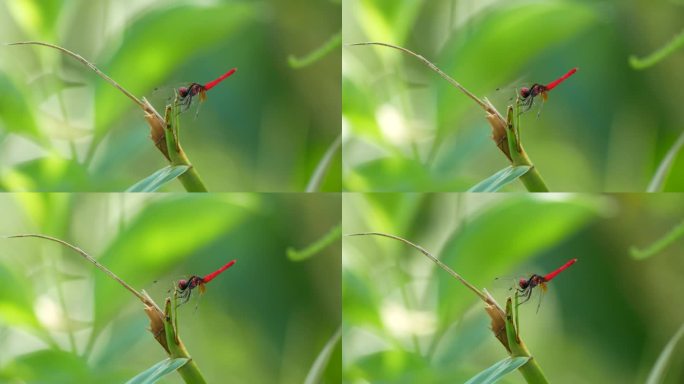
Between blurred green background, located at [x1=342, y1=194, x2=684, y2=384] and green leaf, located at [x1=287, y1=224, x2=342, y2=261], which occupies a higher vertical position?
green leaf, located at [x1=287, y1=224, x2=342, y2=261]

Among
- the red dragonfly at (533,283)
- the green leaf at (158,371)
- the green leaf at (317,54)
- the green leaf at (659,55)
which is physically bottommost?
the red dragonfly at (533,283)

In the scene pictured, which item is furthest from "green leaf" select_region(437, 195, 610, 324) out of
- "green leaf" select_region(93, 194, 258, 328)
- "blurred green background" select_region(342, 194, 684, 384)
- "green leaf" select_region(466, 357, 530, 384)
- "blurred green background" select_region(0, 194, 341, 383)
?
"green leaf" select_region(93, 194, 258, 328)

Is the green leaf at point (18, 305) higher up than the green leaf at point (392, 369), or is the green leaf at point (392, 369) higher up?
the green leaf at point (18, 305)

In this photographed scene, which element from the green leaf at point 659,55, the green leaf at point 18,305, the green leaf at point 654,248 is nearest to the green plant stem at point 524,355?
the green leaf at point 654,248

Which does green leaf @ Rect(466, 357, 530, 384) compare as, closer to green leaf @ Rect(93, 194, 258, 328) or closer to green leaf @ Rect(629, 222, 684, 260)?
green leaf @ Rect(629, 222, 684, 260)

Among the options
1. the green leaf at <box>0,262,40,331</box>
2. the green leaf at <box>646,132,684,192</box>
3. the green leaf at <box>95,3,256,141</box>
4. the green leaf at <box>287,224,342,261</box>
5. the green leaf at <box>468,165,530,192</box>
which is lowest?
the green leaf at <box>646,132,684,192</box>

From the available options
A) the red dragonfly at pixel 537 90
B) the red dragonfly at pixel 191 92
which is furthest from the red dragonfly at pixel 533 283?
the red dragonfly at pixel 191 92

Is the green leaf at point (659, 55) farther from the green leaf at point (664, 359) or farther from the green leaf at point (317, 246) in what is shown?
the green leaf at point (317, 246)
